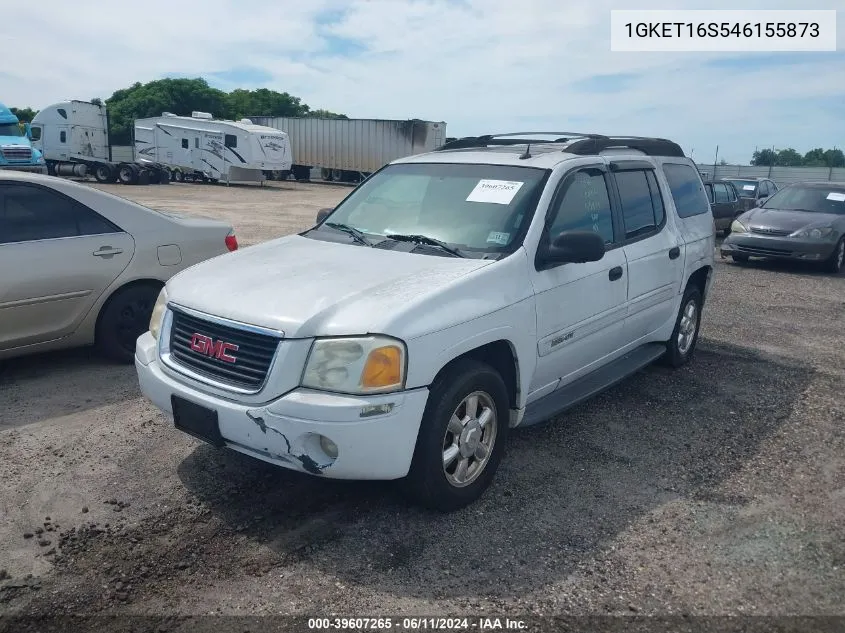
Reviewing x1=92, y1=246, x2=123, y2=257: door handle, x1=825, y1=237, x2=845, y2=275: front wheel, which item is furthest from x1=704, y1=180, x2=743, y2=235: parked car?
x1=92, y1=246, x2=123, y2=257: door handle

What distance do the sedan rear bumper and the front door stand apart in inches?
344

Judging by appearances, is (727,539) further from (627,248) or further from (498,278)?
(627,248)

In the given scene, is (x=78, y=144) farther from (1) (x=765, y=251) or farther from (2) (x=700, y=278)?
(2) (x=700, y=278)

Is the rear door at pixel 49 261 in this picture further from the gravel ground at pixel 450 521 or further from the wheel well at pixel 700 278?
the wheel well at pixel 700 278

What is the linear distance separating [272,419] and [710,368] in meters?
4.56

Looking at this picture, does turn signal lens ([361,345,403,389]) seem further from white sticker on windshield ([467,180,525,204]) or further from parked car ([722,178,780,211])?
parked car ([722,178,780,211])

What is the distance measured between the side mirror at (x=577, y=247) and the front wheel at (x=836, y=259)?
33.2ft

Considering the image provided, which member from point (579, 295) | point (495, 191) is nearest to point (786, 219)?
point (579, 295)

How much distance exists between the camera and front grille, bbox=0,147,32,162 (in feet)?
76.3

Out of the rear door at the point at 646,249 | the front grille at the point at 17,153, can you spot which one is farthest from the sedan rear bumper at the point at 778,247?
the front grille at the point at 17,153

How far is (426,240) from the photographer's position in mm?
4246

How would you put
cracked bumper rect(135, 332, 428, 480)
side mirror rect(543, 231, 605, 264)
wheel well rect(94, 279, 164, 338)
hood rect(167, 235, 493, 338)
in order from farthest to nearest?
wheel well rect(94, 279, 164, 338) < side mirror rect(543, 231, 605, 264) < hood rect(167, 235, 493, 338) < cracked bumper rect(135, 332, 428, 480)

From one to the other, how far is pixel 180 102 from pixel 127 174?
4787cm

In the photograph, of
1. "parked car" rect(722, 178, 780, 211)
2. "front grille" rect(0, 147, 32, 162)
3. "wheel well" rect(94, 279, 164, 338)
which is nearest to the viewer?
"wheel well" rect(94, 279, 164, 338)
